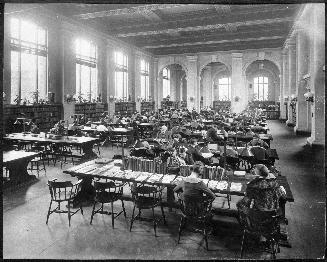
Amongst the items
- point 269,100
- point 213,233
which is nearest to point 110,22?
point 213,233

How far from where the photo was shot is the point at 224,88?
34.3 meters

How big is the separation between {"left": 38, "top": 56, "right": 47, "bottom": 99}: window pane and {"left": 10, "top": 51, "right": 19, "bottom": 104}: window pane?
130 cm

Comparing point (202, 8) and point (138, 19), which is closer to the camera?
point (202, 8)

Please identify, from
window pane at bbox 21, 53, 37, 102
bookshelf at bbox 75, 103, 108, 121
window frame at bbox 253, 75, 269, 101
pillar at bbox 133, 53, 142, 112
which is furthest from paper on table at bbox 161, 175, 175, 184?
window frame at bbox 253, 75, 269, 101

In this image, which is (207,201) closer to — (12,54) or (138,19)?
(12,54)

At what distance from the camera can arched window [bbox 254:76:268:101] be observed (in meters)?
31.8

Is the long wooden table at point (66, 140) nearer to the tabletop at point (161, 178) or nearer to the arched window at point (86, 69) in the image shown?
the tabletop at point (161, 178)

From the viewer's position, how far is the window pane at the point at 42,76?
14578mm

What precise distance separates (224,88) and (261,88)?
3977mm

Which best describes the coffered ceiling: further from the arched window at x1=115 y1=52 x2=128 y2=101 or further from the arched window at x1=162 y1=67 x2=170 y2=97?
the arched window at x1=162 y1=67 x2=170 y2=97

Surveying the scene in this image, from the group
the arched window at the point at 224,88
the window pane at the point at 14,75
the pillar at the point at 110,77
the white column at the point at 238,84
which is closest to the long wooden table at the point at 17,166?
the window pane at the point at 14,75

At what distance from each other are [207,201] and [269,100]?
28986 mm

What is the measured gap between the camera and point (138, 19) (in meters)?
16.6

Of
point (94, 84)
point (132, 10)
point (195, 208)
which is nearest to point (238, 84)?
point (94, 84)
